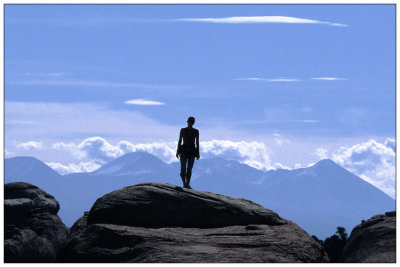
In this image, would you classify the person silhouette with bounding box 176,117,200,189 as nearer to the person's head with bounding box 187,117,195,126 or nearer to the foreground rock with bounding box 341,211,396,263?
the person's head with bounding box 187,117,195,126

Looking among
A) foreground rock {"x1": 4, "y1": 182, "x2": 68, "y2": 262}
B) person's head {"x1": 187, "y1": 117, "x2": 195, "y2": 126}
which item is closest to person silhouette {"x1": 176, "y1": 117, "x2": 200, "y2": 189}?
person's head {"x1": 187, "y1": 117, "x2": 195, "y2": 126}

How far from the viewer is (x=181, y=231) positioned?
83.7ft

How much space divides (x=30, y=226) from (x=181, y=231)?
910 cm

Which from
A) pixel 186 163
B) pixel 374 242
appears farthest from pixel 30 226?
pixel 374 242

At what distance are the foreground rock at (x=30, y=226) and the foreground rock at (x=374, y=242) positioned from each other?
12.7 metres

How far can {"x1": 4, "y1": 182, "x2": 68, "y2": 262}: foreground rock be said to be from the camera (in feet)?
95.3

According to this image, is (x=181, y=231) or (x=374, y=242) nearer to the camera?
(x=181, y=231)

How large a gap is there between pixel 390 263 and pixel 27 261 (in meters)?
15.3

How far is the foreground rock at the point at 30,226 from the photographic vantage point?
29.0 m

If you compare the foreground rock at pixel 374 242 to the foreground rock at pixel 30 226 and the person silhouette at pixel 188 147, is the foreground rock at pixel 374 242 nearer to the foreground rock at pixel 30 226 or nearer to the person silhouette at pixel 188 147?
the person silhouette at pixel 188 147

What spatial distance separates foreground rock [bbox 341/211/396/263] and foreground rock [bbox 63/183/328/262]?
1.62m

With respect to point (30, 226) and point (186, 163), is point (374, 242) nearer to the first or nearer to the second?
point (186, 163)

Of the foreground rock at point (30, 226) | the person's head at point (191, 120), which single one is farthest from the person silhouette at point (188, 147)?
the foreground rock at point (30, 226)

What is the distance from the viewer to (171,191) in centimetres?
2692
